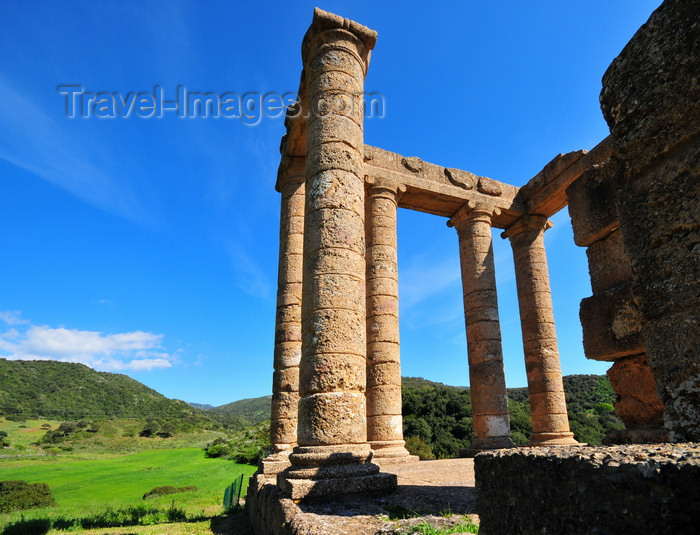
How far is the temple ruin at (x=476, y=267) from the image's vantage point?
9.22ft

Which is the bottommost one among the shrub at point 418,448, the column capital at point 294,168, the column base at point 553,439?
the shrub at point 418,448

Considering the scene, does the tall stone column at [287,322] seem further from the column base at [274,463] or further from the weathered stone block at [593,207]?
the weathered stone block at [593,207]

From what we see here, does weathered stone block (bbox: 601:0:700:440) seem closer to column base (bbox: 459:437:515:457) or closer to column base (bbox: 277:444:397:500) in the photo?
column base (bbox: 277:444:397:500)

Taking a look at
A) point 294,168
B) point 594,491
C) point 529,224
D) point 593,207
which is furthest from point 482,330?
point 594,491

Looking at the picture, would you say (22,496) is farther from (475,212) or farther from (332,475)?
(475,212)

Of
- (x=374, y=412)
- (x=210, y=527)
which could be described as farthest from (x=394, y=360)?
(x=210, y=527)

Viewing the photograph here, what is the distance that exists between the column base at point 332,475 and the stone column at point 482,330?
23.5ft

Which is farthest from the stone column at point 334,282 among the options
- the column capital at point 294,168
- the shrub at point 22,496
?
the shrub at point 22,496

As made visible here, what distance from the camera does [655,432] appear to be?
4.41 meters

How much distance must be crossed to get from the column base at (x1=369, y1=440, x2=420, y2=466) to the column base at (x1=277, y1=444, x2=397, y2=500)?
4168mm

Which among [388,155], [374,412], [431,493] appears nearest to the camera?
[431,493]

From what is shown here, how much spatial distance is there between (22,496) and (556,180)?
19563 mm

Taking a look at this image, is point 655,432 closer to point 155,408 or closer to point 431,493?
point 431,493

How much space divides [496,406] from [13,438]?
46759 millimetres
